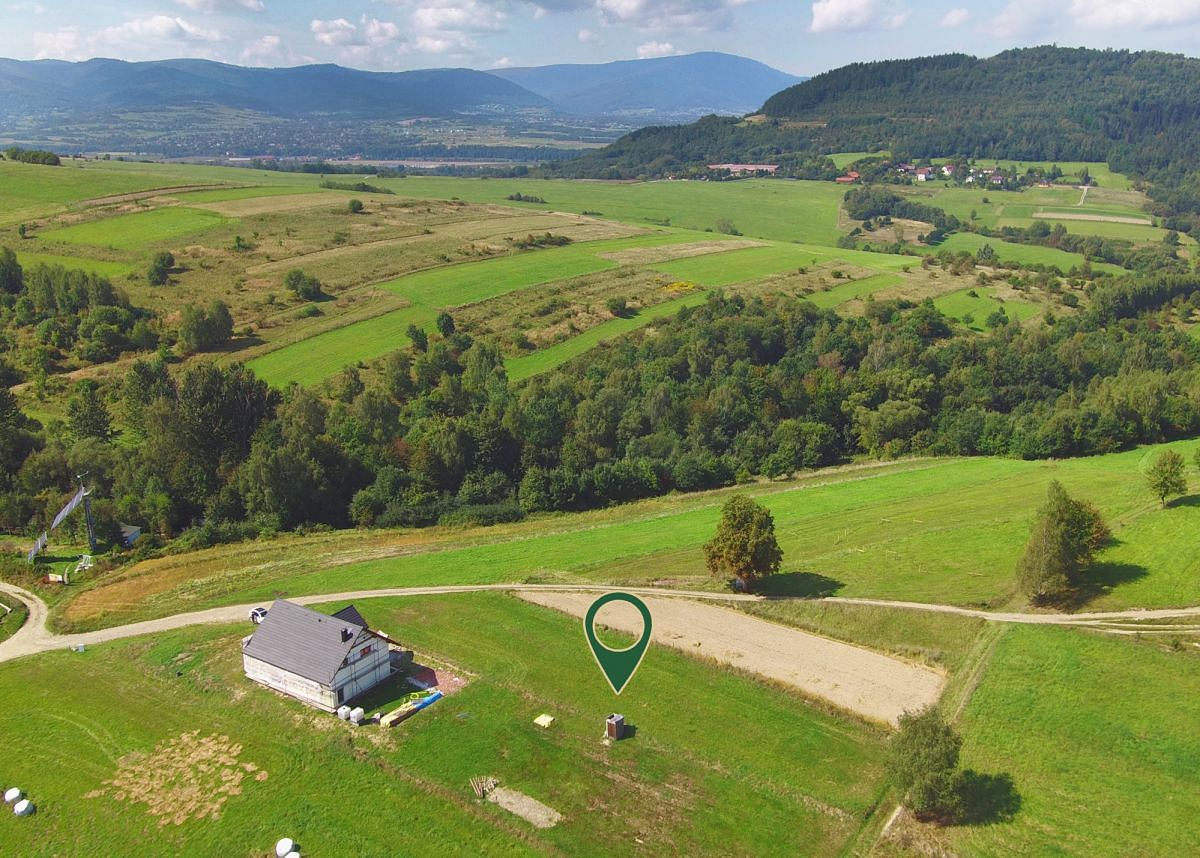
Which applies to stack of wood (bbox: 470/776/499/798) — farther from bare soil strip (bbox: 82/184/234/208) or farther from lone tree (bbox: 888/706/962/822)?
bare soil strip (bbox: 82/184/234/208)

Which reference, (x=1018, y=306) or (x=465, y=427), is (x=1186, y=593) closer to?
(x=465, y=427)

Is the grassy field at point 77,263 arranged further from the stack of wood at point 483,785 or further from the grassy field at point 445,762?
the stack of wood at point 483,785

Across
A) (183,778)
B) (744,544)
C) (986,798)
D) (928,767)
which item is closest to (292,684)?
(183,778)

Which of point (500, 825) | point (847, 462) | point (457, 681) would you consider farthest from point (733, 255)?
point (500, 825)

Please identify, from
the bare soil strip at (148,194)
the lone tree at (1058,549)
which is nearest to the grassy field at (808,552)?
the lone tree at (1058,549)

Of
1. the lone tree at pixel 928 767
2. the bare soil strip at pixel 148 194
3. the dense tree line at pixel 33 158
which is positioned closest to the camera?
the lone tree at pixel 928 767
